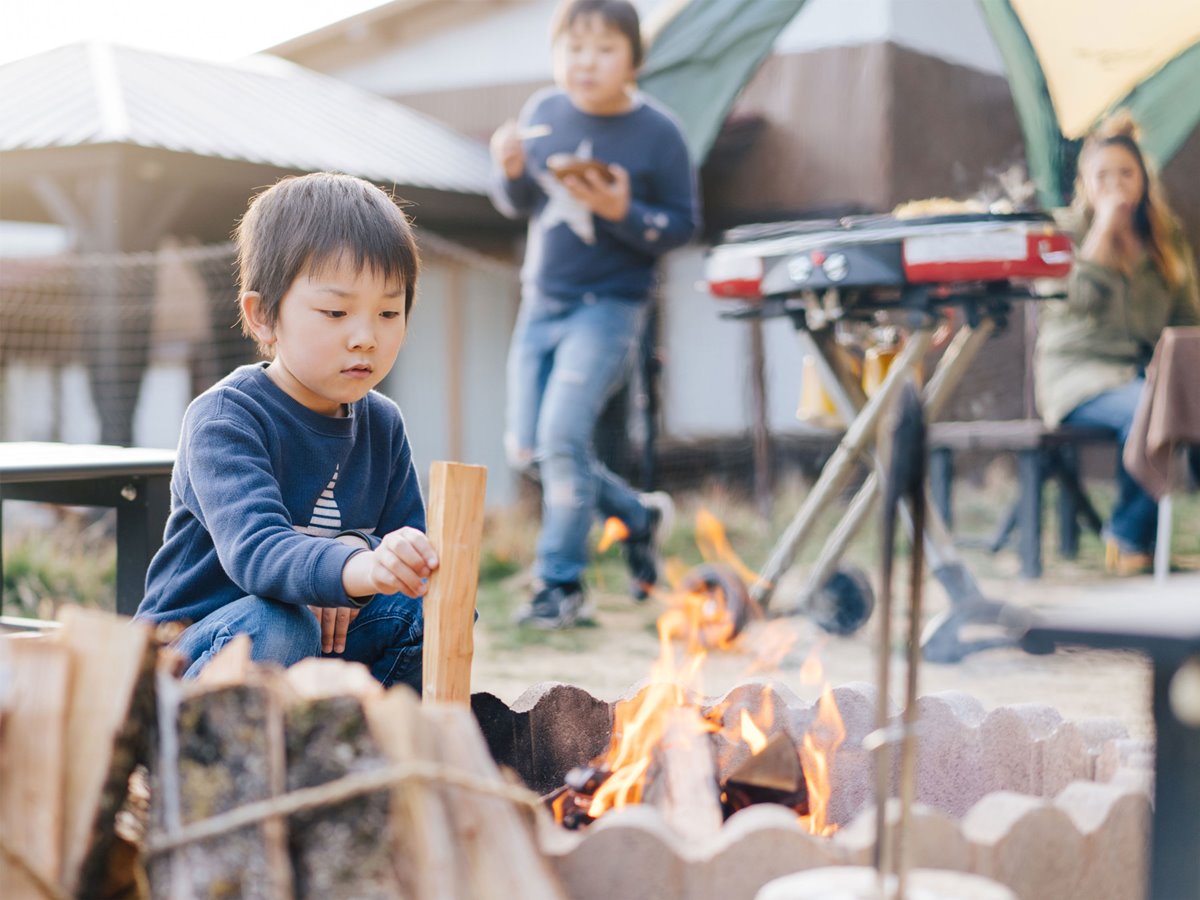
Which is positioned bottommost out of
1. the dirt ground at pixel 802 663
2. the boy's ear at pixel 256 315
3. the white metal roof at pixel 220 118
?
the dirt ground at pixel 802 663

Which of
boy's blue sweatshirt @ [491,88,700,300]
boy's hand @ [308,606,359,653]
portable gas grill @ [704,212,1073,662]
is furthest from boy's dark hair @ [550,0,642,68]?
boy's hand @ [308,606,359,653]

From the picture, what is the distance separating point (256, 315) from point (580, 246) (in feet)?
9.07

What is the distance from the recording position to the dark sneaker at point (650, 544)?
5266mm

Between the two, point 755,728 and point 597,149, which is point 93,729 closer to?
point 755,728

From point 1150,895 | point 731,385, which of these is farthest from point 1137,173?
point 1150,895

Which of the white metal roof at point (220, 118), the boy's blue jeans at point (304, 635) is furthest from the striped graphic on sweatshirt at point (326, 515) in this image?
the white metal roof at point (220, 118)

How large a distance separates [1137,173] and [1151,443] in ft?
4.96

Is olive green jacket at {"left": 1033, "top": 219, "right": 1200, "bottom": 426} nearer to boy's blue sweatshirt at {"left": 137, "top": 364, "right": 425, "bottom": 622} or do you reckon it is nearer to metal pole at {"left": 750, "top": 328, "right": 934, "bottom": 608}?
metal pole at {"left": 750, "top": 328, "right": 934, "bottom": 608}

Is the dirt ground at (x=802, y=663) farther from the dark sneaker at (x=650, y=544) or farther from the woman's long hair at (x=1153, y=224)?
the woman's long hair at (x=1153, y=224)

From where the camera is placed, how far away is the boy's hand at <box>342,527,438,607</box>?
1.67 m

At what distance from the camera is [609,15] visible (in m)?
4.58

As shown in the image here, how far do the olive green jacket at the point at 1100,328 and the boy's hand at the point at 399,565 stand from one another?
4.58 meters

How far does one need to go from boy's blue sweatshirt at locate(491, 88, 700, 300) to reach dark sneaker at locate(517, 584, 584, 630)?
3.52ft

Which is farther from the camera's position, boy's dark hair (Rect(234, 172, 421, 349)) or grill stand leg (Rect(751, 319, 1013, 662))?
grill stand leg (Rect(751, 319, 1013, 662))
